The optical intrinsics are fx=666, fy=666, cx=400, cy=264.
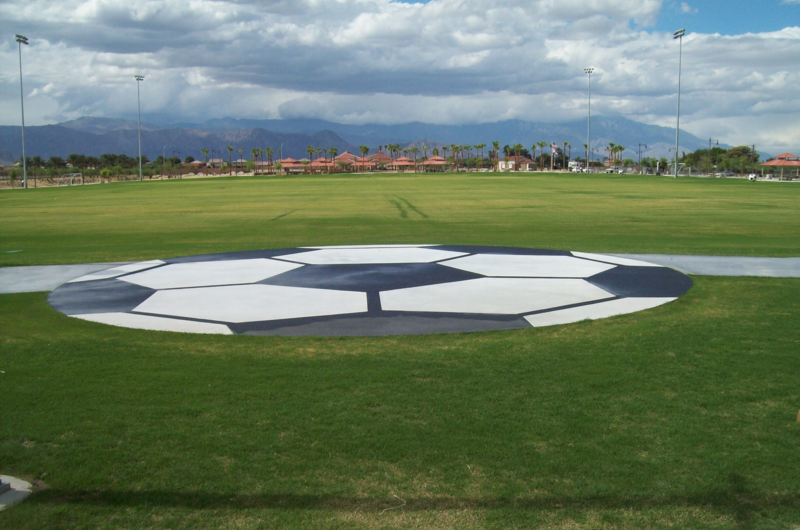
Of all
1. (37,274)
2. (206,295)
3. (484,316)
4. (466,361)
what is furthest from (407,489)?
(37,274)

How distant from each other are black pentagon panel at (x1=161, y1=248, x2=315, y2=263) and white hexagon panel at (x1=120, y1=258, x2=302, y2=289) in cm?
38

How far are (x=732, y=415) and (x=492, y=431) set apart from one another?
1.59m

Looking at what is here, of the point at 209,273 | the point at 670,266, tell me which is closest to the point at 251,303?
the point at 209,273

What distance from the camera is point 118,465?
3594 millimetres

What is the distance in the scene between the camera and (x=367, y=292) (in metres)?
8.25

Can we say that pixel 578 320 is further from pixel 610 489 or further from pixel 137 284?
pixel 137 284

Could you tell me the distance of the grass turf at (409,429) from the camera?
318 cm

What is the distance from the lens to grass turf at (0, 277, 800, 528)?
10.4 feet

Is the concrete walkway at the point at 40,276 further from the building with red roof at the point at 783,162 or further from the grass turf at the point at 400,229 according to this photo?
the building with red roof at the point at 783,162

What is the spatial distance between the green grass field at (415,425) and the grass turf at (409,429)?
1 cm

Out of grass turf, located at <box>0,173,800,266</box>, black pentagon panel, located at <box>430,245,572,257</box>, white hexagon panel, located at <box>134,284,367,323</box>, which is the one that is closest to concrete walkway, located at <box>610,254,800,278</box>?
grass turf, located at <box>0,173,800,266</box>

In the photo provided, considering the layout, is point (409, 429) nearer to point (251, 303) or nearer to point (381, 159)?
point (251, 303)

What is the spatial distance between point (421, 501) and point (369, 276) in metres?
6.22

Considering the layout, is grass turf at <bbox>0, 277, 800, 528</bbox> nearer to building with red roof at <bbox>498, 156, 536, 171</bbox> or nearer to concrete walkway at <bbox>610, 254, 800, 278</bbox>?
concrete walkway at <bbox>610, 254, 800, 278</bbox>
